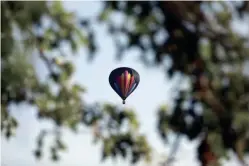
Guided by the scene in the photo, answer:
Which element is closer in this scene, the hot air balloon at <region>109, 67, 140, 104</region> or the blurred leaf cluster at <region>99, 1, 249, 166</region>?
the blurred leaf cluster at <region>99, 1, 249, 166</region>

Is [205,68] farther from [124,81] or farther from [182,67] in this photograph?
[124,81]

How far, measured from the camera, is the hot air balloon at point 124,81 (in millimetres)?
8039

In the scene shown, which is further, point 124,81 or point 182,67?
point 124,81

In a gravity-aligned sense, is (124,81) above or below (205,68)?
above

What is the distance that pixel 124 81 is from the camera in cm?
810

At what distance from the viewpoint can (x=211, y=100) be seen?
22.1 feet

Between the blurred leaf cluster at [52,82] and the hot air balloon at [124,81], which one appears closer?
the blurred leaf cluster at [52,82]

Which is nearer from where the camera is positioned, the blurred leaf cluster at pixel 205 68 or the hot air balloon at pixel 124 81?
the blurred leaf cluster at pixel 205 68

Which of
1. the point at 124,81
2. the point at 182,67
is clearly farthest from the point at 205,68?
the point at 124,81

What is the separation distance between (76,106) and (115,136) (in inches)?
40.9

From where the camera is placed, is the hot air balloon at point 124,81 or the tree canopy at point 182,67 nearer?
the tree canopy at point 182,67

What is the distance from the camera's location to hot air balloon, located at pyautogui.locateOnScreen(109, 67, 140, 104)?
26.4 feet

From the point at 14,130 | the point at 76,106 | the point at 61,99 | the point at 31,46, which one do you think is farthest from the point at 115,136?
the point at 31,46

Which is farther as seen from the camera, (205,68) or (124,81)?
(124,81)
